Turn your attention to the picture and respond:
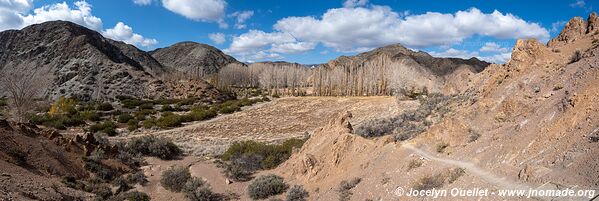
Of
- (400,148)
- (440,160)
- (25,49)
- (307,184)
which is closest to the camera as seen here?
(440,160)

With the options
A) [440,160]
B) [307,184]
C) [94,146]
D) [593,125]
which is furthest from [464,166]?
[94,146]

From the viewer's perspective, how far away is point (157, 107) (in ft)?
175

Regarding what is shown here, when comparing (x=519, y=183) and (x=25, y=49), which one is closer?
(x=519, y=183)

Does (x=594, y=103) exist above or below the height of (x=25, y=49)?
below

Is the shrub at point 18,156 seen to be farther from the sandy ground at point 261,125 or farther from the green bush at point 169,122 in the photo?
the green bush at point 169,122

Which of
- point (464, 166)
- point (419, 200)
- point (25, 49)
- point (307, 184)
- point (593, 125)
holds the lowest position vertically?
point (307, 184)

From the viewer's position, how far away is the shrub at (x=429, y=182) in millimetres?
9910

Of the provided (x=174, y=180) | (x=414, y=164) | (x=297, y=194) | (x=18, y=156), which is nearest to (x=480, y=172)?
(x=414, y=164)

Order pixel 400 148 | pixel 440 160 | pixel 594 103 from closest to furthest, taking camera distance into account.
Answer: pixel 594 103
pixel 440 160
pixel 400 148

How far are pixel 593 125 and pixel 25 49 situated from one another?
3697 inches

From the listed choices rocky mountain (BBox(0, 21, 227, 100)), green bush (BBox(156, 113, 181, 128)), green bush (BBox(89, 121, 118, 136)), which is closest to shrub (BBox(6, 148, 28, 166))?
green bush (BBox(89, 121, 118, 136))

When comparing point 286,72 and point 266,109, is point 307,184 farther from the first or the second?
point 286,72

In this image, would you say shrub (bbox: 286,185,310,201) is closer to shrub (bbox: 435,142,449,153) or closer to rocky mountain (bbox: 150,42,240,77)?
shrub (bbox: 435,142,449,153)

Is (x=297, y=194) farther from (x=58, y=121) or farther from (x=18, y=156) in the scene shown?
(x=58, y=121)
